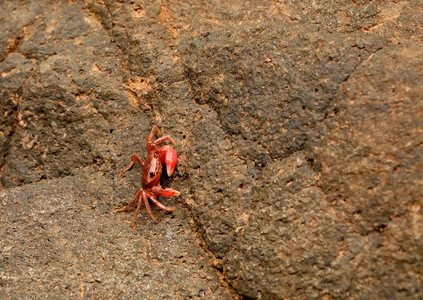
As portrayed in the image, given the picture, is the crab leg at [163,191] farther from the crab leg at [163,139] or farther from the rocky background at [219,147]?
the crab leg at [163,139]

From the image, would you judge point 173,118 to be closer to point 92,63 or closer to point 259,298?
point 92,63

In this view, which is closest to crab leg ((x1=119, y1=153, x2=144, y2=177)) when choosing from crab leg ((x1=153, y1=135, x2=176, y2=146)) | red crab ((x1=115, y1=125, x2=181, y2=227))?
red crab ((x1=115, y1=125, x2=181, y2=227))

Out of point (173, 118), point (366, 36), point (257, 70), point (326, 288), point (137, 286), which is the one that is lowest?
point (137, 286)

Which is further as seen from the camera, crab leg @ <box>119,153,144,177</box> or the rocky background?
crab leg @ <box>119,153,144,177</box>

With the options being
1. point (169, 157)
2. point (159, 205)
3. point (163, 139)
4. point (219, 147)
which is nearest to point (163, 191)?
point (159, 205)

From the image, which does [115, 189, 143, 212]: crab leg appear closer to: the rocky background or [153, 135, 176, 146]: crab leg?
the rocky background

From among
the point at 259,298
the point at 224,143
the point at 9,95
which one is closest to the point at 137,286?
the point at 259,298

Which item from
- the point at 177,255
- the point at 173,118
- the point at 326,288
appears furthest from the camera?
the point at 173,118
